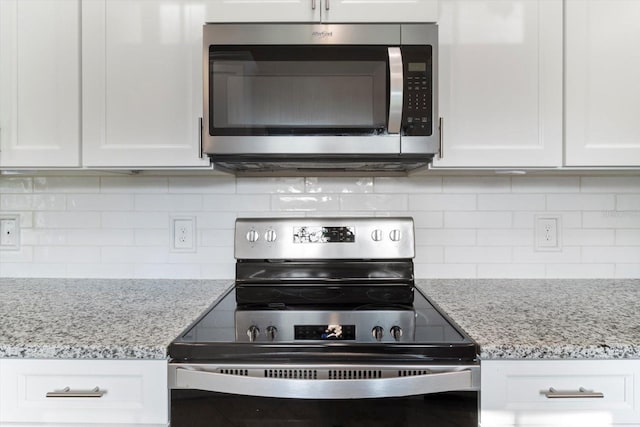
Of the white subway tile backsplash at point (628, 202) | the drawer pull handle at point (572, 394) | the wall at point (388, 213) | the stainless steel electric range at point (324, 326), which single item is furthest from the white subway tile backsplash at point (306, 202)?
the white subway tile backsplash at point (628, 202)

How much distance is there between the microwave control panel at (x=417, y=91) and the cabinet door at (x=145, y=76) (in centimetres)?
59

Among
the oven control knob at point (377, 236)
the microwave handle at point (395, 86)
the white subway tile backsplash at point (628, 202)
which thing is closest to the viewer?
the microwave handle at point (395, 86)

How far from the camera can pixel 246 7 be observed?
1202mm

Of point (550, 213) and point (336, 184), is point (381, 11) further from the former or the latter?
point (550, 213)

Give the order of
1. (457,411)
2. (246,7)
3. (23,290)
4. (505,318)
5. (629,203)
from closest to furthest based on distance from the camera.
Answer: (457,411) → (505,318) → (246,7) → (23,290) → (629,203)

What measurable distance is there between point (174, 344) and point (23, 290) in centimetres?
81

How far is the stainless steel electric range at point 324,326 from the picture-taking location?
0.87 meters

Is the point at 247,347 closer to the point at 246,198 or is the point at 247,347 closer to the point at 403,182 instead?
the point at 246,198

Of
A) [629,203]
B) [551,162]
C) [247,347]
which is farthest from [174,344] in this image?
[629,203]

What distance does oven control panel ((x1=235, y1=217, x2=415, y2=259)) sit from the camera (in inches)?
55.4

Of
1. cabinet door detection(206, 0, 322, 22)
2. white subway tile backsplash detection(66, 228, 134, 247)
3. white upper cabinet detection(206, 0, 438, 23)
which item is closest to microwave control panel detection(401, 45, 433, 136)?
white upper cabinet detection(206, 0, 438, 23)

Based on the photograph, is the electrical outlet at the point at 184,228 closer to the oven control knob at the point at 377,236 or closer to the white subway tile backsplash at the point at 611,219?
the oven control knob at the point at 377,236

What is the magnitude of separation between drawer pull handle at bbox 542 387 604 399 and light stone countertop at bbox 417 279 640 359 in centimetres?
8

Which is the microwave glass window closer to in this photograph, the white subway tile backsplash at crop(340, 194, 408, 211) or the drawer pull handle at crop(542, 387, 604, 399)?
the white subway tile backsplash at crop(340, 194, 408, 211)
